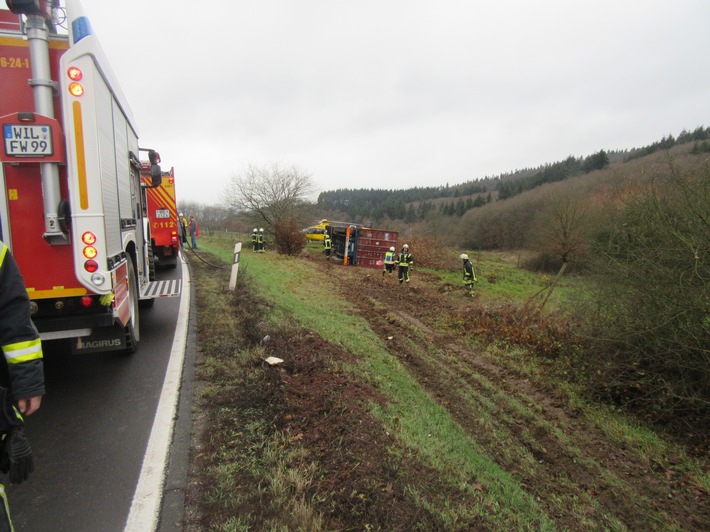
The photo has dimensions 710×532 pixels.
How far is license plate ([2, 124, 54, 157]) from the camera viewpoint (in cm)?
326

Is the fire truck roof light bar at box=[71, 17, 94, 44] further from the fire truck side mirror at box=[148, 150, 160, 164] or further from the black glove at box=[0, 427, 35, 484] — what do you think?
the fire truck side mirror at box=[148, 150, 160, 164]

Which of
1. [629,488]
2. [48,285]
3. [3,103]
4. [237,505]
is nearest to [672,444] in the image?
[629,488]

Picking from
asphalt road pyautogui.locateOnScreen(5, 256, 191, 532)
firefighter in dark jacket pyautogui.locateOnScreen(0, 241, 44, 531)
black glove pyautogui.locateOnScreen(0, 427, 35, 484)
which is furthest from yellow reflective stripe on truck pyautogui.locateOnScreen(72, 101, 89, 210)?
black glove pyautogui.locateOnScreen(0, 427, 35, 484)

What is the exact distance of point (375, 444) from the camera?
311 cm

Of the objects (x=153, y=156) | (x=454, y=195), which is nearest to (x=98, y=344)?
(x=153, y=156)

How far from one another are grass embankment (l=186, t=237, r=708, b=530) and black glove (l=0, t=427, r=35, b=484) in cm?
98

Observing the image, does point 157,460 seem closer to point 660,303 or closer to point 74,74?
point 74,74

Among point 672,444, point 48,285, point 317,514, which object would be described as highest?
point 48,285

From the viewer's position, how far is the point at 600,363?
18.8 ft

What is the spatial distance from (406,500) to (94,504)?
203 centimetres

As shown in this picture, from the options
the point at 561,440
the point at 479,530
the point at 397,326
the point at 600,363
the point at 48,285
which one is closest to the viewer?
the point at 479,530

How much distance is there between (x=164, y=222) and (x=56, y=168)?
10.7 m

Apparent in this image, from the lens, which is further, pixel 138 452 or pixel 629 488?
pixel 629 488

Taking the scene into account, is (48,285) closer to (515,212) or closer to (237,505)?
Answer: (237,505)
